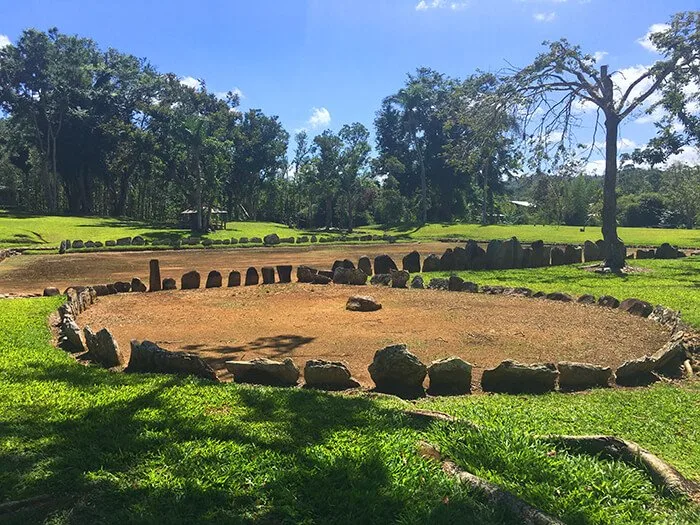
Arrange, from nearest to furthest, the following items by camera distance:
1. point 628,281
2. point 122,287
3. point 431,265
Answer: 1. point 122,287
2. point 628,281
3. point 431,265

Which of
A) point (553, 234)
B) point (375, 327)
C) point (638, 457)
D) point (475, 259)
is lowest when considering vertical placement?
point (375, 327)

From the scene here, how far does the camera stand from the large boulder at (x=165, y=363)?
21.2 feet

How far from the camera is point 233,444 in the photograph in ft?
14.0

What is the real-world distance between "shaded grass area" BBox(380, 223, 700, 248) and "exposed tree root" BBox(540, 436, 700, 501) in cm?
2733

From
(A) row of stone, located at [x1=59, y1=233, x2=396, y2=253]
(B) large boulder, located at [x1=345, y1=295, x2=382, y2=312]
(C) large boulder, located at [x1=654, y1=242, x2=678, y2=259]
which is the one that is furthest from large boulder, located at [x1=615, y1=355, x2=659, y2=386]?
(A) row of stone, located at [x1=59, y1=233, x2=396, y2=253]

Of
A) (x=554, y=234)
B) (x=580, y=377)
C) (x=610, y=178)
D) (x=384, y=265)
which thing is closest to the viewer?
(x=580, y=377)

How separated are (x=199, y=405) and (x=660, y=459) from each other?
3.67 meters

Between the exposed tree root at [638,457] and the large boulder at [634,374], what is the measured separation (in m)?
2.50

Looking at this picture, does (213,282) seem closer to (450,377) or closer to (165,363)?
(165,363)

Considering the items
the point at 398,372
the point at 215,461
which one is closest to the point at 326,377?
the point at 398,372

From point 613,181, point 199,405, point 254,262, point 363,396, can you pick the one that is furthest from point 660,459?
point 254,262

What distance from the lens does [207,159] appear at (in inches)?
1612

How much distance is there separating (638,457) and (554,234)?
35340 millimetres

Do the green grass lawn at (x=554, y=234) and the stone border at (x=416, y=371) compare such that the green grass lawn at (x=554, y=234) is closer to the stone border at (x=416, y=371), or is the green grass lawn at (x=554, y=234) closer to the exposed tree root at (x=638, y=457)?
the stone border at (x=416, y=371)
